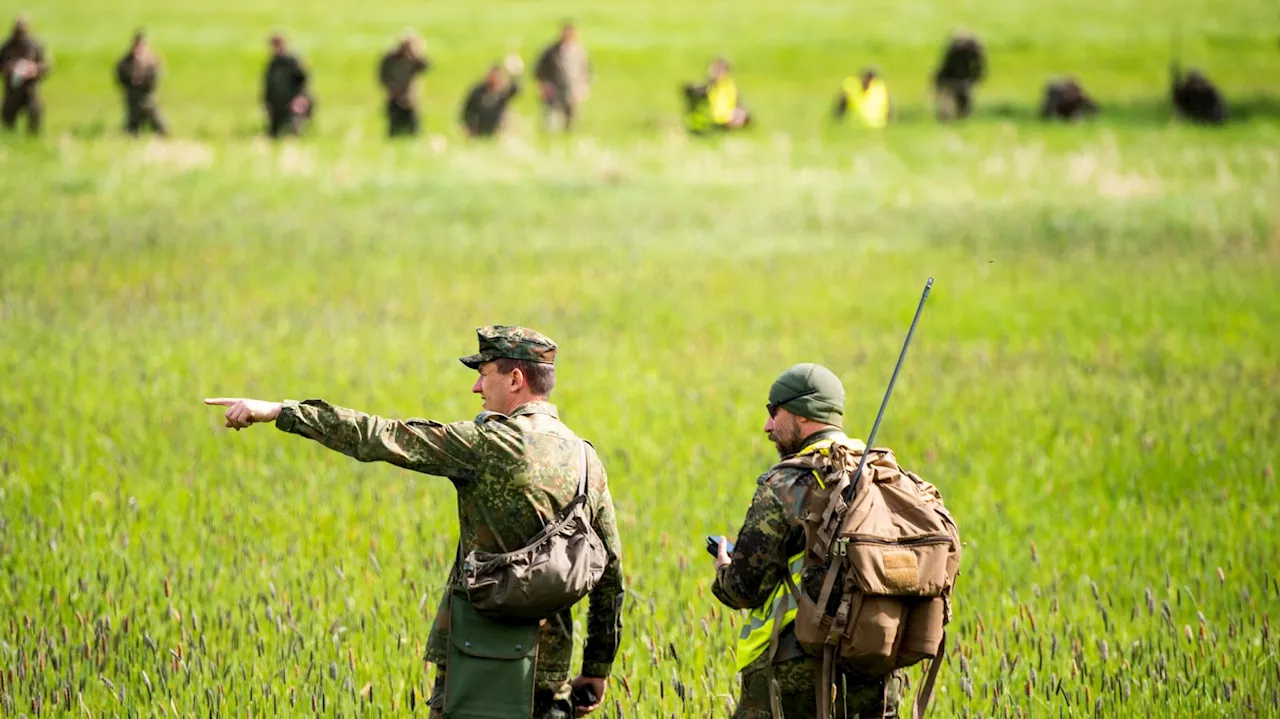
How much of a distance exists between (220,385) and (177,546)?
4.51 metres

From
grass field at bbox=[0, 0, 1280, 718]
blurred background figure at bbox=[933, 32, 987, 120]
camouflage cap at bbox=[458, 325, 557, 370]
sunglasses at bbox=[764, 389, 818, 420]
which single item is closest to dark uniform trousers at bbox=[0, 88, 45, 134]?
grass field at bbox=[0, 0, 1280, 718]

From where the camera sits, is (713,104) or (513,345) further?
(713,104)

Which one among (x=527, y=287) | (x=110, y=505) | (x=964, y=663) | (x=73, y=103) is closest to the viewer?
(x=964, y=663)

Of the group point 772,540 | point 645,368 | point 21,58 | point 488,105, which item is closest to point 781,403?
point 772,540

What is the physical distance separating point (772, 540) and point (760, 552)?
54mm

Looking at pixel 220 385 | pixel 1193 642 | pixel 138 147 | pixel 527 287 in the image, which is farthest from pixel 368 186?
pixel 1193 642

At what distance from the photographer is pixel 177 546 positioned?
877 cm

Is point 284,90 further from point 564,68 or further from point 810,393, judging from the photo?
point 810,393

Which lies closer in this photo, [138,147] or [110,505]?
[110,505]

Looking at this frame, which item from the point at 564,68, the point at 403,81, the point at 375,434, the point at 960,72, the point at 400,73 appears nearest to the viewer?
the point at 375,434

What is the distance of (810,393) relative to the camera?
17.6 feet

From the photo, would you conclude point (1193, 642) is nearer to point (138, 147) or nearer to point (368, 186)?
point (368, 186)

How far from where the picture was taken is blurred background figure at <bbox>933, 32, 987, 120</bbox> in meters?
37.6

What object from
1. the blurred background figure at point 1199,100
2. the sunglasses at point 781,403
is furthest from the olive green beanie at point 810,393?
the blurred background figure at point 1199,100
